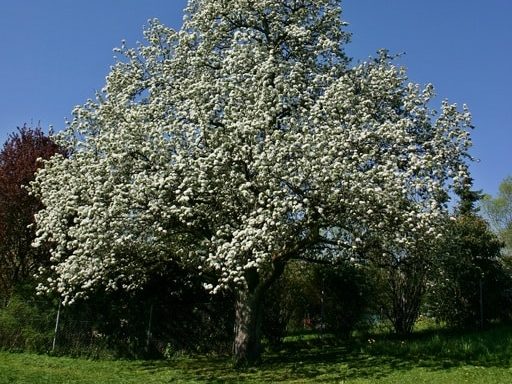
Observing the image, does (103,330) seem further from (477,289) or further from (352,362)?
(477,289)

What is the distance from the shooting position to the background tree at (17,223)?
22.1m

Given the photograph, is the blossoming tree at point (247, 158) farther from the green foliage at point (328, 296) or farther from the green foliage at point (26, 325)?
the green foliage at point (328, 296)

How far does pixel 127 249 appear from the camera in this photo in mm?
16562

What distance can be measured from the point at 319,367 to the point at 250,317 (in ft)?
8.09

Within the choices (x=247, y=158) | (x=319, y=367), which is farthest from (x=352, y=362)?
(x=247, y=158)

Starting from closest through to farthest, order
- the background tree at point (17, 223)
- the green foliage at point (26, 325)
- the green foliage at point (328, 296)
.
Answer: the green foliage at point (26, 325) < the background tree at point (17, 223) < the green foliage at point (328, 296)

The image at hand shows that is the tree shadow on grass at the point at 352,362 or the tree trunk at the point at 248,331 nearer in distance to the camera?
the tree shadow on grass at the point at 352,362

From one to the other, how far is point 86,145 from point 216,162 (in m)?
5.29

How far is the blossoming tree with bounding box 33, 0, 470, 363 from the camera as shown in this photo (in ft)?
47.1

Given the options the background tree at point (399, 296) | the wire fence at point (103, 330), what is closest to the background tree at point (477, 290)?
the background tree at point (399, 296)

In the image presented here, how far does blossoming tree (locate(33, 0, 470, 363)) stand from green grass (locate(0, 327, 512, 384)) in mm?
1685

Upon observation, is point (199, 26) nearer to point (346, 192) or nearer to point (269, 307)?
point (346, 192)

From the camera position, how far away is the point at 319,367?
52.9 feet

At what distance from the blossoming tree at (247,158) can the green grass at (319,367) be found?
5.53ft
